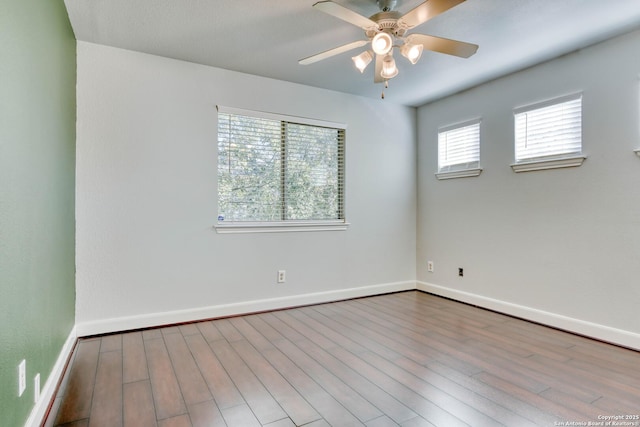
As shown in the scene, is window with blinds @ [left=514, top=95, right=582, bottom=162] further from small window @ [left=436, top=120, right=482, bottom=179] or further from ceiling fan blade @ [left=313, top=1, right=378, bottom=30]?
ceiling fan blade @ [left=313, top=1, right=378, bottom=30]

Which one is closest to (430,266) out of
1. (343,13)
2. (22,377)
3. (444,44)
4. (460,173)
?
(460,173)

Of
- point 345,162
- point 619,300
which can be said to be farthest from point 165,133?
point 619,300

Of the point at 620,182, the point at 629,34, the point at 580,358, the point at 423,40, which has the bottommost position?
the point at 580,358

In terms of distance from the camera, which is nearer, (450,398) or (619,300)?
(450,398)

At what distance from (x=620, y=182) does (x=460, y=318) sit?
1717mm

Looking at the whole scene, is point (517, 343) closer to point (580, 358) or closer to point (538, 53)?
point (580, 358)

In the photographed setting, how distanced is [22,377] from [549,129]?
3955mm

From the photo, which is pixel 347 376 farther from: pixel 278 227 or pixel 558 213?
pixel 558 213

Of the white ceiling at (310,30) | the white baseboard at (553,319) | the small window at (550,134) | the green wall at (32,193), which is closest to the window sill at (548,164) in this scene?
the small window at (550,134)

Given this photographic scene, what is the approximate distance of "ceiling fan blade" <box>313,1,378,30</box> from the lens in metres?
1.76

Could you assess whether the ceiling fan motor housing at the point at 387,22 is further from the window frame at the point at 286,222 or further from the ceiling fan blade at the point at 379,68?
the window frame at the point at 286,222

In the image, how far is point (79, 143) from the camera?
276 cm

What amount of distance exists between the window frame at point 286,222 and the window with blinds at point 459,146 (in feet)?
4.06

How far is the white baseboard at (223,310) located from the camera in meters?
2.83
